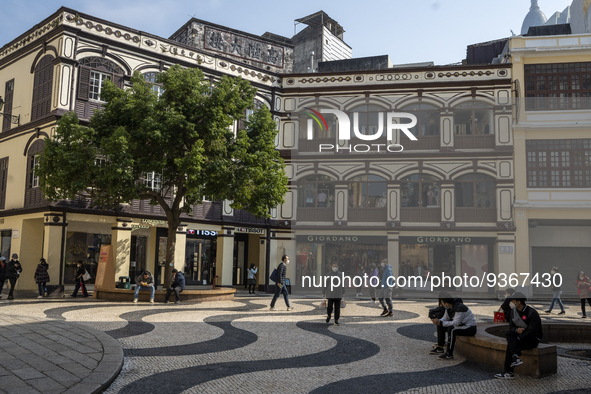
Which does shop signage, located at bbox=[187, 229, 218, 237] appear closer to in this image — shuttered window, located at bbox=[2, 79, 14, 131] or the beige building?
shuttered window, located at bbox=[2, 79, 14, 131]

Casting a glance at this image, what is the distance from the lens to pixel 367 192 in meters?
29.8

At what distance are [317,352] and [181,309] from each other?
312 inches

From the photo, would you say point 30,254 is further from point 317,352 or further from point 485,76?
point 485,76

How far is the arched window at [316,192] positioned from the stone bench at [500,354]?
781 inches

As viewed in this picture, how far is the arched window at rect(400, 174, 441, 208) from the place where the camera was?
29.1 metres

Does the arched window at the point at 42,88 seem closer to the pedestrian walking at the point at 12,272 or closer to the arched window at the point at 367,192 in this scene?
the pedestrian walking at the point at 12,272

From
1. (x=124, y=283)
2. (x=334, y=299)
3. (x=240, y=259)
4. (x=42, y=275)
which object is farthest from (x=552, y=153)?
(x=42, y=275)

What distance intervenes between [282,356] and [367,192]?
20.6 metres

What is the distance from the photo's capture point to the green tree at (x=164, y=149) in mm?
18562

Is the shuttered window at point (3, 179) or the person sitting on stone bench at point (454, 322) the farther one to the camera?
the shuttered window at point (3, 179)

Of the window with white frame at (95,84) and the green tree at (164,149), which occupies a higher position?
the window with white frame at (95,84)

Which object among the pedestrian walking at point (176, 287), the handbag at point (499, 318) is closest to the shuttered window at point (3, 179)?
the pedestrian walking at point (176, 287)

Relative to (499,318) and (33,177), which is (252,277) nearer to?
(33,177)

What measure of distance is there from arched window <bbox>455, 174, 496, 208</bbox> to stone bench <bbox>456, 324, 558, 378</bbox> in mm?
19277
